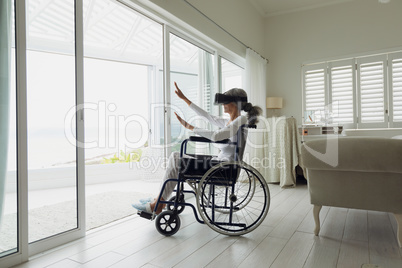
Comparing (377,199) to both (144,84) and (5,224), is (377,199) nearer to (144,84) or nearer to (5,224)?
(5,224)

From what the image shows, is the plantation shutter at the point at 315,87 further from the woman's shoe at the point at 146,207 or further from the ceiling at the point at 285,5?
the woman's shoe at the point at 146,207

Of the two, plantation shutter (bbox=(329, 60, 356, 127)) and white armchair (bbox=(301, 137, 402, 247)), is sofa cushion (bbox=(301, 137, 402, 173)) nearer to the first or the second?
white armchair (bbox=(301, 137, 402, 247))

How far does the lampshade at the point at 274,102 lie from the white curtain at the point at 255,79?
0.36 ft

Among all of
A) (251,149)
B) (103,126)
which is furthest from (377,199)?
(103,126)

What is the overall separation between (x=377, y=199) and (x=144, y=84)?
5110 millimetres

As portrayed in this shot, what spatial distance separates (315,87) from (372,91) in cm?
87

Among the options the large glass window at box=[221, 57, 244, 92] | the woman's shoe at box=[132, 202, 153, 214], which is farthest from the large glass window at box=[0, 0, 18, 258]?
the large glass window at box=[221, 57, 244, 92]

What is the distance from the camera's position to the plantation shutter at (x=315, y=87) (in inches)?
189

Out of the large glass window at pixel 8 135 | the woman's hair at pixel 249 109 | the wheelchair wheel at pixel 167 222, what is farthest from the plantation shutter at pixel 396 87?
the large glass window at pixel 8 135

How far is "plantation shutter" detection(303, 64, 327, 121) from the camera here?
15.8 ft

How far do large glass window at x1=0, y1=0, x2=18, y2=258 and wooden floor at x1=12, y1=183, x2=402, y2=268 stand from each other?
223mm

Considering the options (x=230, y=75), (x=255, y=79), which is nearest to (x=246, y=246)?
(x=230, y=75)

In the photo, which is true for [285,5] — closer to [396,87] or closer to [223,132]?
[396,87]

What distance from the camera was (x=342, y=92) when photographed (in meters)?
4.65
